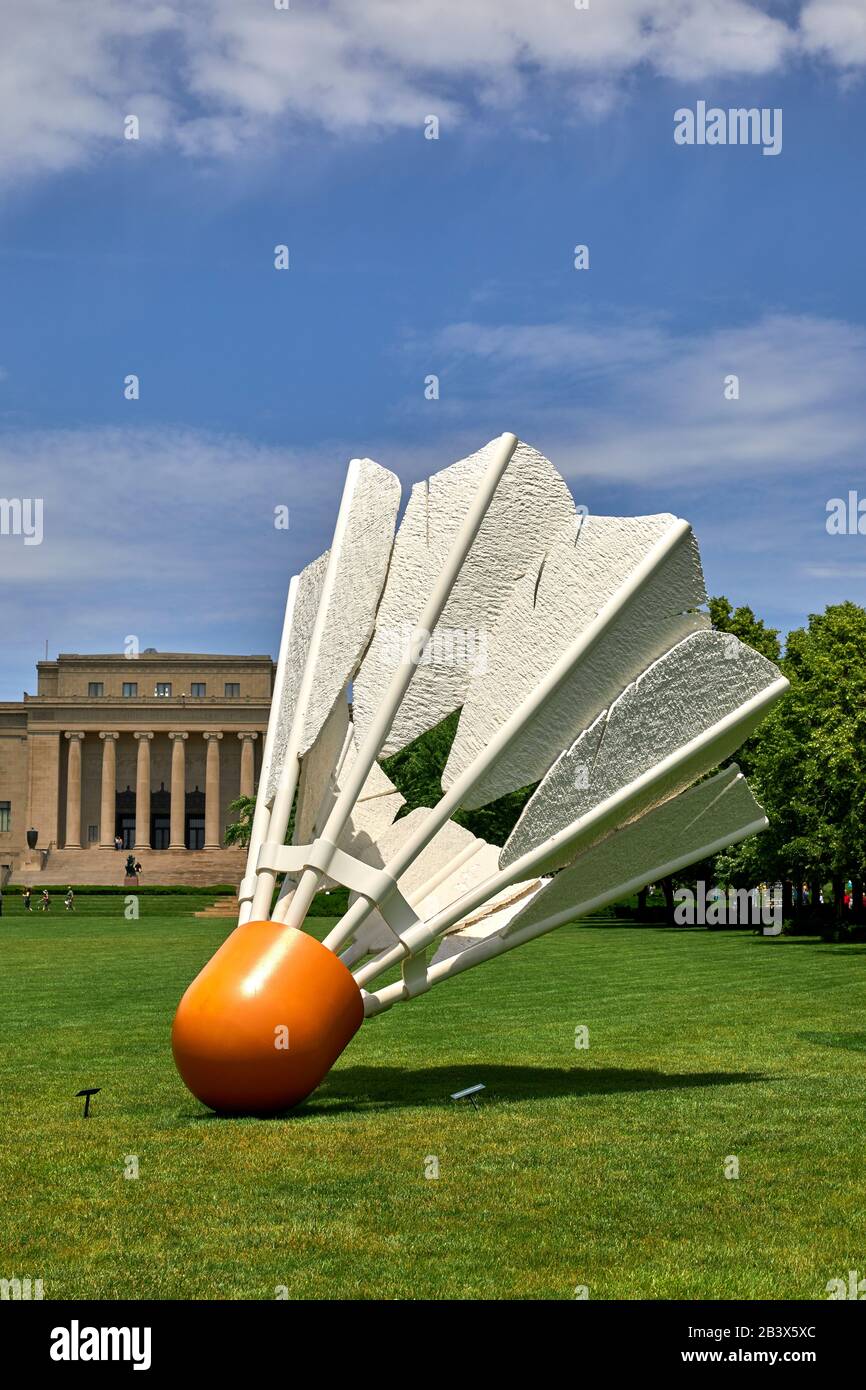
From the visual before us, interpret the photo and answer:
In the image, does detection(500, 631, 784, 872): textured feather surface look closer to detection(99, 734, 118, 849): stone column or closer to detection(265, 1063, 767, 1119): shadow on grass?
detection(265, 1063, 767, 1119): shadow on grass

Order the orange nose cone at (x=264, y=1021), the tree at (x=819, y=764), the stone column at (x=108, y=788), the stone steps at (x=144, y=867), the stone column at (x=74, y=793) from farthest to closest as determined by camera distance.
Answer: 1. the stone column at (x=74, y=793)
2. the stone column at (x=108, y=788)
3. the stone steps at (x=144, y=867)
4. the tree at (x=819, y=764)
5. the orange nose cone at (x=264, y=1021)

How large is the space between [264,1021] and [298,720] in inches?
83.4

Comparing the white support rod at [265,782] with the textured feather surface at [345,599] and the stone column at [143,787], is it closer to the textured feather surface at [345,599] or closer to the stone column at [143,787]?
the textured feather surface at [345,599]

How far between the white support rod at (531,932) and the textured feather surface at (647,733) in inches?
15.9

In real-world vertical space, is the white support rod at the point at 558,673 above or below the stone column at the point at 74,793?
below

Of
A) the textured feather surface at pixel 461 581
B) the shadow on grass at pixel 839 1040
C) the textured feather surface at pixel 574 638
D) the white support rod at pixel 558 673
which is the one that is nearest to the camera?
the white support rod at pixel 558 673

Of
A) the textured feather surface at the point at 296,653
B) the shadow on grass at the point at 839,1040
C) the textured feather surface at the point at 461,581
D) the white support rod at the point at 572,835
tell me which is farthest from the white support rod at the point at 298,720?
the shadow on grass at the point at 839,1040

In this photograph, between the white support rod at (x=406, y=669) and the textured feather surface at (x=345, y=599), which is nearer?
the white support rod at (x=406, y=669)

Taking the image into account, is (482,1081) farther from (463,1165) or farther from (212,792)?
(212,792)

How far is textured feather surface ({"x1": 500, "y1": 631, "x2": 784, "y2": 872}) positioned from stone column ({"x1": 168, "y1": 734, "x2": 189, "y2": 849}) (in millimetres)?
75910

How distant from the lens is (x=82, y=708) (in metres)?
84.5

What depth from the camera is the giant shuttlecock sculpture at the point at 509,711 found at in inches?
354

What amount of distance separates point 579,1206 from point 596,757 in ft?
9.96
